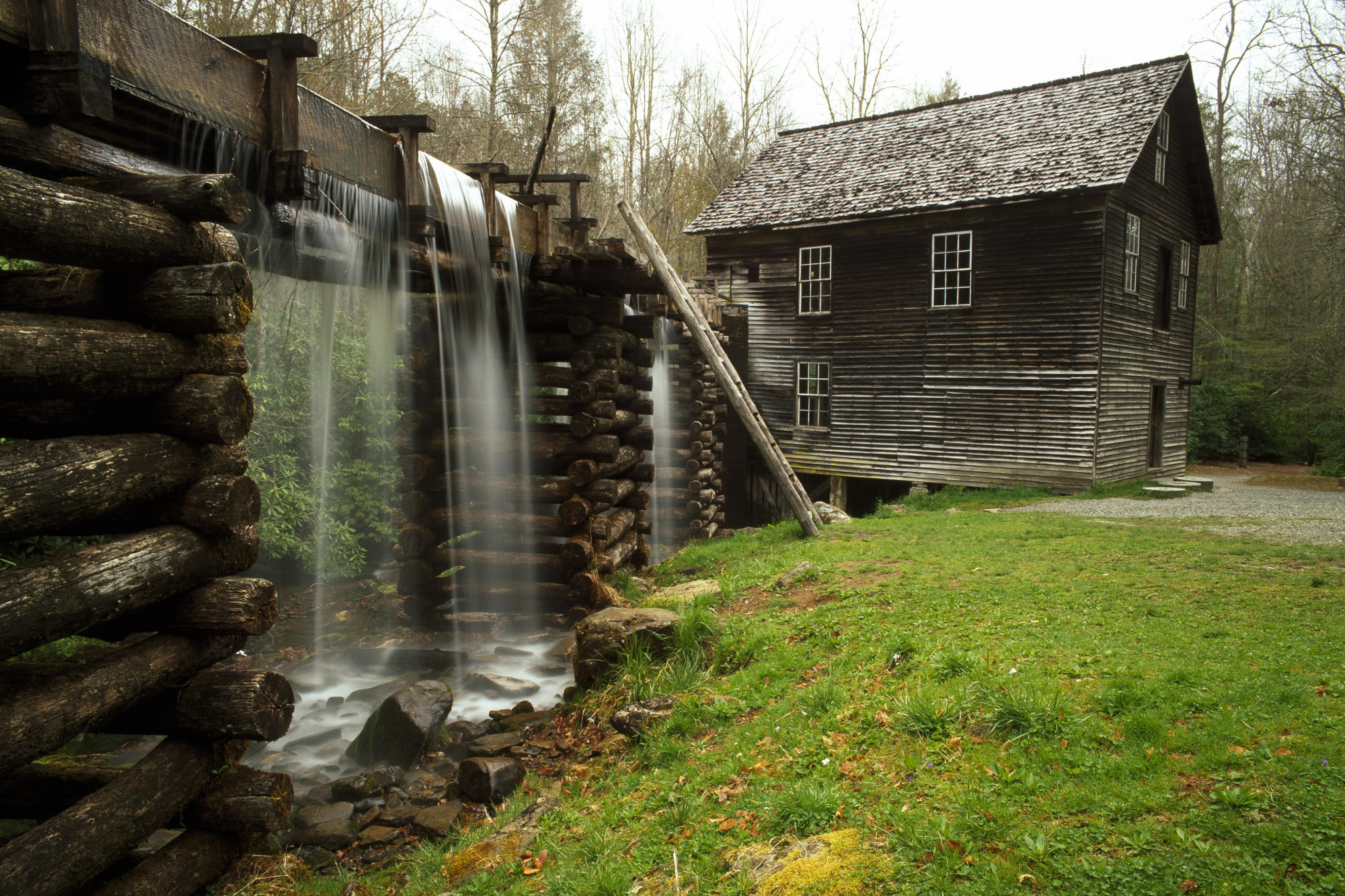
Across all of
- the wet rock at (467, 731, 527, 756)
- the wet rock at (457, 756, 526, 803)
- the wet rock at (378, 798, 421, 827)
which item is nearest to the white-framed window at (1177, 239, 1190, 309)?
the wet rock at (467, 731, 527, 756)

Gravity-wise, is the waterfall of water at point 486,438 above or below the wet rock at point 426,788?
above

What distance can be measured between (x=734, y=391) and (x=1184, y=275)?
52.7 feet

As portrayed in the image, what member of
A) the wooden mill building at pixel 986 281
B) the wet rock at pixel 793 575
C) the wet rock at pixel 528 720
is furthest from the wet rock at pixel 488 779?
the wooden mill building at pixel 986 281

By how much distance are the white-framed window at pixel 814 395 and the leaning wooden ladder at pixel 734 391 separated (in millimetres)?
8321

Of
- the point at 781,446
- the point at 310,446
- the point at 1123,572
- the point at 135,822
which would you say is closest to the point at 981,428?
the point at 781,446

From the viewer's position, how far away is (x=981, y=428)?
57.7ft

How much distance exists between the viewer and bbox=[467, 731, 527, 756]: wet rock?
6.41 m

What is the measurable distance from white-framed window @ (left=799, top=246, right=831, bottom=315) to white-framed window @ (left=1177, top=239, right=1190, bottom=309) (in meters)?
9.16

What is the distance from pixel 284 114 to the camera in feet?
15.7

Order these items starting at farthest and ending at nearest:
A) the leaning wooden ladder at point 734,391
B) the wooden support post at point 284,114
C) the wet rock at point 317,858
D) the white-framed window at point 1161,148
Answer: the white-framed window at point 1161,148, the leaning wooden ladder at point 734,391, the wet rock at point 317,858, the wooden support post at point 284,114

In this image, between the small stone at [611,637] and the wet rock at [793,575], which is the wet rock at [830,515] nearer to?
the wet rock at [793,575]

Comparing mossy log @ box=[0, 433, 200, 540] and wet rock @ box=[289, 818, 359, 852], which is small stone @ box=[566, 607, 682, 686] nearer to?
wet rock @ box=[289, 818, 359, 852]

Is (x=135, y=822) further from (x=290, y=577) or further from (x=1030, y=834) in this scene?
(x=290, y=577)

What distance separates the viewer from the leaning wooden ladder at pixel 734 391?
11.1 m
